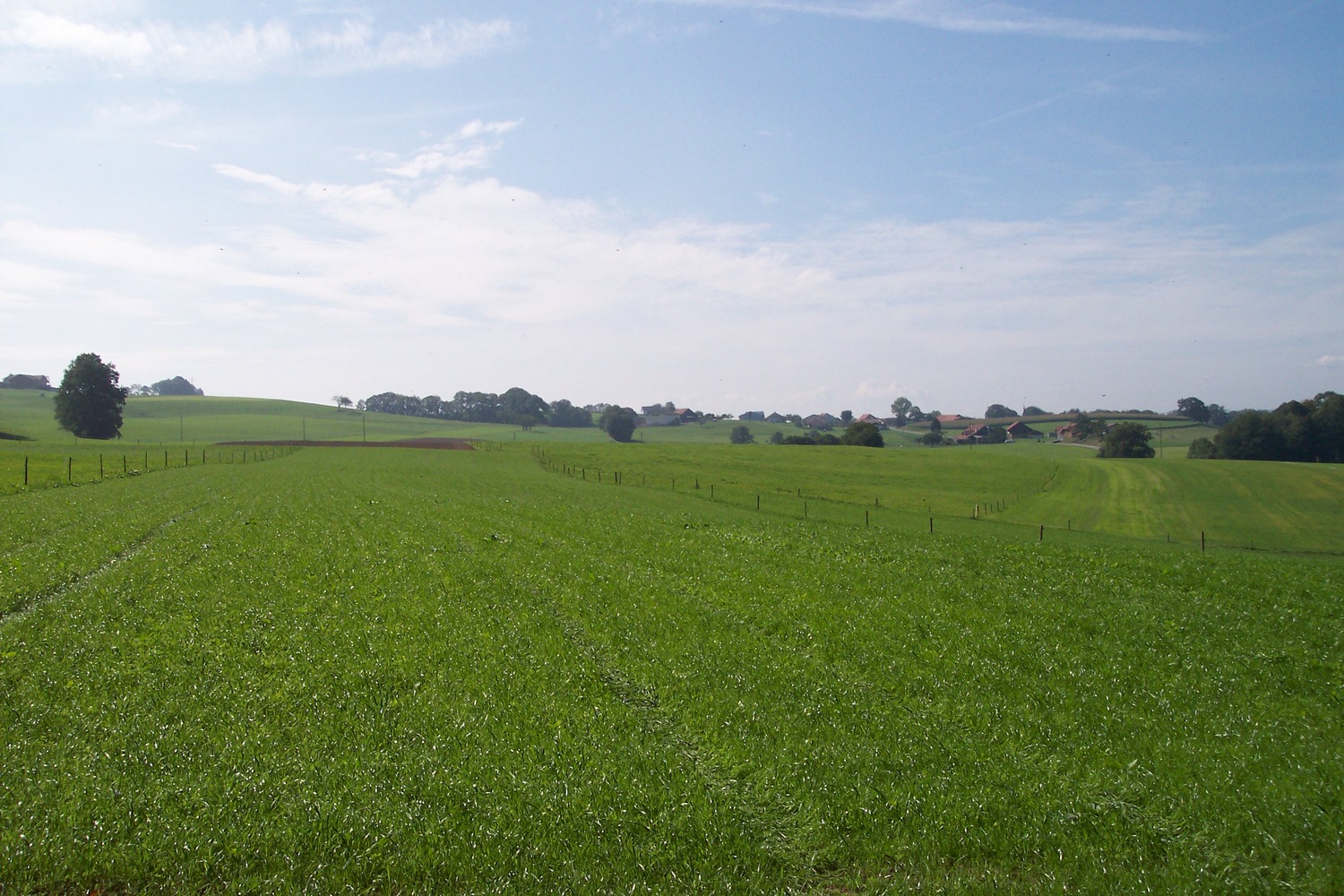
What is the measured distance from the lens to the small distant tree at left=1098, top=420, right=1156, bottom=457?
121188mm

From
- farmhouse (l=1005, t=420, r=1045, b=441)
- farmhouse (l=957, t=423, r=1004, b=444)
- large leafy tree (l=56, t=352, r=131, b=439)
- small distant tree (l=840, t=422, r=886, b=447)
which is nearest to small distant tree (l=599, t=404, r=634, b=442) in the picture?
small distant tree (l=840, t=422, r=886, b=447)

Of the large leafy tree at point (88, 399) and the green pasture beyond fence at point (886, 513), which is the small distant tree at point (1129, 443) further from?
the large leafy tree at point (88, 399)

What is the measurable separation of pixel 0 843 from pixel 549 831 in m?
4.76

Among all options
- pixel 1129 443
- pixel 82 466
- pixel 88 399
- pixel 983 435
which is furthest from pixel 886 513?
pixel 983 435

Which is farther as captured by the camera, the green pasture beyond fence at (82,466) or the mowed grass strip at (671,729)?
the green pasture beyond fence at (82,466)

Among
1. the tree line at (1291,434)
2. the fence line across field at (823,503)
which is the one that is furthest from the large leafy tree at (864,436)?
the fence line across field at (823,503)

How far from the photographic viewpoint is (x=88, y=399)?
381ft

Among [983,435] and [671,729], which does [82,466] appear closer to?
[671,729]

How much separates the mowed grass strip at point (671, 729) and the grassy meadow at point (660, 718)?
5 cm

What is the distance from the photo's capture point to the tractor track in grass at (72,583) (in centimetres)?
1455

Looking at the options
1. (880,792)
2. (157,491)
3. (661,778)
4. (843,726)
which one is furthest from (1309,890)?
(157,491)

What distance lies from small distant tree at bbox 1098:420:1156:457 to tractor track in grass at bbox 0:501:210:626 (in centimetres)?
13031

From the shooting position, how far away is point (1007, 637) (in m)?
14.1

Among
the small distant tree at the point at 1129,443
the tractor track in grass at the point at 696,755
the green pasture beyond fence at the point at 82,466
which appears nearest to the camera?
the tractor track in grass at the point at 696,755
